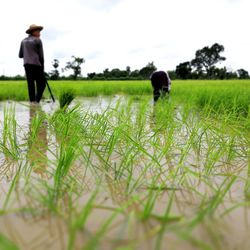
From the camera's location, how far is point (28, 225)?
844mm

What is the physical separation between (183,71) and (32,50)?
54.6m

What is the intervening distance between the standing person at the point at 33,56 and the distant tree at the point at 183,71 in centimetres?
5272

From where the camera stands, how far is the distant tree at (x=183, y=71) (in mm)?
56844

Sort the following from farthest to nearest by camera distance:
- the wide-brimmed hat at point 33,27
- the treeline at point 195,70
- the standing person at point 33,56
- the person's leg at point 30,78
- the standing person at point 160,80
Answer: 1. the treeline at point 195,70
2. the standing person at point 160,80
3. the person's leg at point 30,78
4. the standing person at point 33,56
5. the wide-brimmed hat at point 33,27

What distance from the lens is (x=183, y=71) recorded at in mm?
57500

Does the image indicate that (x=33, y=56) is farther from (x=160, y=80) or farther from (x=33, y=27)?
(x=160, y=80)

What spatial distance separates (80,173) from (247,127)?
50.2 inches

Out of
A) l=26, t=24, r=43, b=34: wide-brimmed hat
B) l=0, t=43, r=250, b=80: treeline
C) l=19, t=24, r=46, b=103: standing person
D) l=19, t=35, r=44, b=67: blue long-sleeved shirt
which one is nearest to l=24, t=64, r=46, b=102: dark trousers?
l=19, t=24, r=46, b=103: standing person

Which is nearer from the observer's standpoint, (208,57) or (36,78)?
(36,78)

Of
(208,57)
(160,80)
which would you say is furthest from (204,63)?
(160,80)

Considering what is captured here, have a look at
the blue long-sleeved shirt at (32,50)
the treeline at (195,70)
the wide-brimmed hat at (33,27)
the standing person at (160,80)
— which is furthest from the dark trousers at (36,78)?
the treeline at (195,70)

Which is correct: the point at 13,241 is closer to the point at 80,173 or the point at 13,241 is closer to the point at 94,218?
the point at 94,218

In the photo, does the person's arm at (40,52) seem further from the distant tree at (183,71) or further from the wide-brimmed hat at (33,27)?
the distant tree at (183,71)

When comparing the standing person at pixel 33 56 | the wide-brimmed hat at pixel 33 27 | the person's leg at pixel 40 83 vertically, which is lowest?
the person's leg at pixel 40 83
